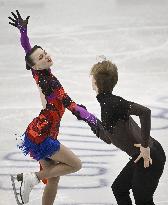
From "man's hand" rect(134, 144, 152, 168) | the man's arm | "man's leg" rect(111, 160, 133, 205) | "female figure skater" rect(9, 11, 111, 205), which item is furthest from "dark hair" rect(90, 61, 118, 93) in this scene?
"man's leg" rect(111, 160, 133, 205)

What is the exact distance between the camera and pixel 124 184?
392 cm

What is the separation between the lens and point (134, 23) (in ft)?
48.5

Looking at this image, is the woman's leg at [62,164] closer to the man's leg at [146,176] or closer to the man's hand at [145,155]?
the man's leg at [146,176]

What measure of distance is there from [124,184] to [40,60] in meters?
1.28

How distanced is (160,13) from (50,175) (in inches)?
506

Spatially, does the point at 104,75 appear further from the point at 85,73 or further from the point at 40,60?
the point at 85,73

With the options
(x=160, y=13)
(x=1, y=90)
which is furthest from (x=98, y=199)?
(x=160, y=13)

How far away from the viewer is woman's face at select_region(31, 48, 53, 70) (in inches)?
165

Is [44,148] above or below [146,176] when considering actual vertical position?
above

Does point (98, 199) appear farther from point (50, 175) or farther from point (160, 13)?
point (160, 13)

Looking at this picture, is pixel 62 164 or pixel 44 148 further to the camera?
pixel 62 164

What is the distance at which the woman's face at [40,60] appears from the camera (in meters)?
4.18

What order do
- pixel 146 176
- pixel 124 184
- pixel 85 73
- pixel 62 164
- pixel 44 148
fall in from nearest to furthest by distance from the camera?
pixel 146 176, pixel 124 184, pixel 44 148, pixel 62 164, pixel 85 73

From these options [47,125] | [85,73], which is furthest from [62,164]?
[85,73]
